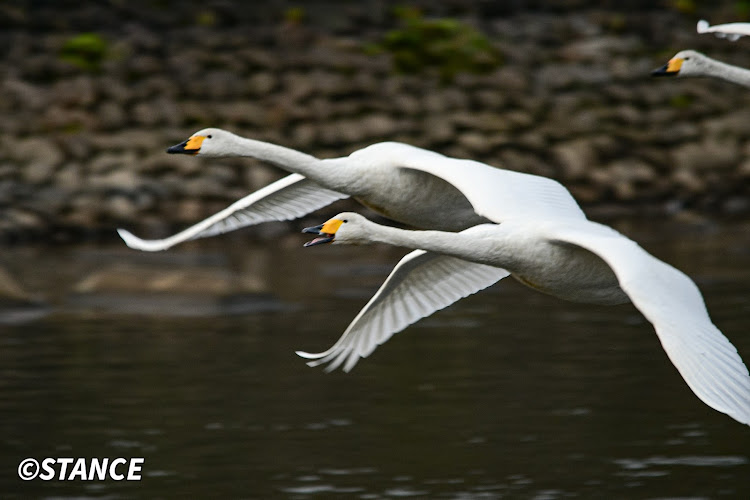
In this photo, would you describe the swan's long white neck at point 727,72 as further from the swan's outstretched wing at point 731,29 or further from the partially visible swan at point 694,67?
the swan's outstretched wing at point 731,29

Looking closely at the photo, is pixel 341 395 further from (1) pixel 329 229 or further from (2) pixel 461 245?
(2) pixel 461 245

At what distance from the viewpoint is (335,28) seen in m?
36.8

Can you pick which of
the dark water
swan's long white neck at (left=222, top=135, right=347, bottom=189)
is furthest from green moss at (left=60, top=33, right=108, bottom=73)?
swan's long white neck at (left=222, top=135, right=347, bottom=189)

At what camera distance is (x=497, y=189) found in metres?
12.7

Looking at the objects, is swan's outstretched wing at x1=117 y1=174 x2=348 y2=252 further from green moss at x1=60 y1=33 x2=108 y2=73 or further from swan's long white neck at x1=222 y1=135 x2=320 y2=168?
green moss at x1=60 y1=33 x2=108 y2=73

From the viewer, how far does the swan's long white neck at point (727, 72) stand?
1538 centimetres

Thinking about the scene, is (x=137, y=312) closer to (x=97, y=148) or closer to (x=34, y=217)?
(x=34, y=217)

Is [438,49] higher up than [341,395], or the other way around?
[438,49]

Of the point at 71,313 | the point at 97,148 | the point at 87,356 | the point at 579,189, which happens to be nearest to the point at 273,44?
the point at 97,148

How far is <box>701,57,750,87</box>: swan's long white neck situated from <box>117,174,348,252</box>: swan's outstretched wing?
3752 mm

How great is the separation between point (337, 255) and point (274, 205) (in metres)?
12.7

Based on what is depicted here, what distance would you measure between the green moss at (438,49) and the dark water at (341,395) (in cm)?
1174

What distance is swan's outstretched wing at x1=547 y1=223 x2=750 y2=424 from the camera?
32.9 feet

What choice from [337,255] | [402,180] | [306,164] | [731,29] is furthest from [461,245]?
[337,255]
